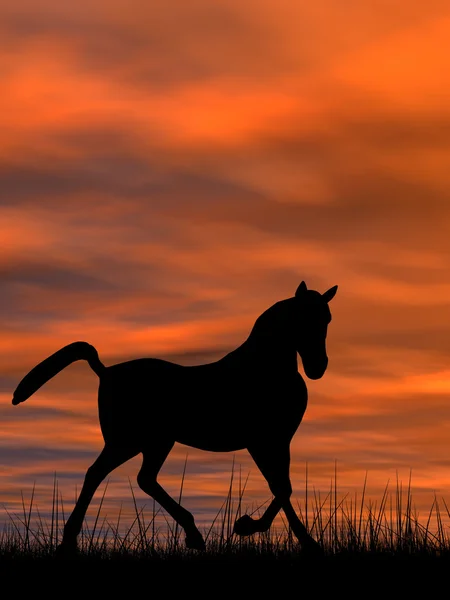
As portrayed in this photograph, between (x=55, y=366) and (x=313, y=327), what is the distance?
2373 millimetres

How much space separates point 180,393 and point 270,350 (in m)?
0.90

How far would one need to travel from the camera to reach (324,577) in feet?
25.8

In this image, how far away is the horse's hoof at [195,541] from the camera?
29.8 ft

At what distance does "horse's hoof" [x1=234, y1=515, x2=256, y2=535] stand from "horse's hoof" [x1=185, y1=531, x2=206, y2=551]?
334mm

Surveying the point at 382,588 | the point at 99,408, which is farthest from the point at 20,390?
the point at 382,588

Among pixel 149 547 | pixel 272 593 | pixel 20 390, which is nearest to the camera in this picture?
pixel 272 593

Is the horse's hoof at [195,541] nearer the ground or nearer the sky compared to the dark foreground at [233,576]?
nearer the sky

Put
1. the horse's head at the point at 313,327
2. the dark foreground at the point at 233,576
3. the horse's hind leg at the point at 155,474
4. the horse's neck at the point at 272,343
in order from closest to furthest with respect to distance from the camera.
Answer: the dark foreground at the point at 233,576 → the horse's head at the point at 313,327 → the horse's neck at the point at 272,343 → the horse's hind leg at the point at 155,474

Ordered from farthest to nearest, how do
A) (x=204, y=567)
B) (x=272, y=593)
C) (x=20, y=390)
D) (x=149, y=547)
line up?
(x=20, y=390) → (x=149, y=547) → (x=204, y=567) → (x=272, y=593)

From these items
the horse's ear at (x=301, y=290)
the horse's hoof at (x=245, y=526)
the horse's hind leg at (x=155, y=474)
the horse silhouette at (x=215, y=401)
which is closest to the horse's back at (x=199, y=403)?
the horse silhouette at (x=215, y=401)

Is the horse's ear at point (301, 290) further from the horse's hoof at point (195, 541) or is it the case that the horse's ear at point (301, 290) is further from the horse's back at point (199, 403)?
the horse's hoof at point (195, 541)

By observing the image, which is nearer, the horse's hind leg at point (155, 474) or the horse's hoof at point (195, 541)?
the horse's hoof at point (195, 541)

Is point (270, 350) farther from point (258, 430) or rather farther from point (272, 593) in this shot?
point (272, 593)

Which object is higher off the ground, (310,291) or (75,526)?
(310,291)
